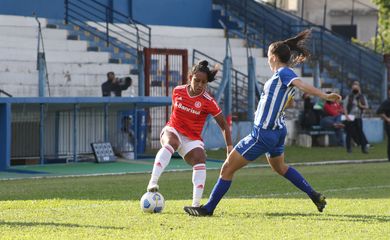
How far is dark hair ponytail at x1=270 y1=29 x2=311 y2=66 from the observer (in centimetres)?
1223

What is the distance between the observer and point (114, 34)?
3350cm

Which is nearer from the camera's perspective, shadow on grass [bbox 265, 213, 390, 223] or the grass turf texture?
the grass turf texture

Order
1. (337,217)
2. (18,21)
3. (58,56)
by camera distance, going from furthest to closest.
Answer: (18,21), (58,56), (337,217)

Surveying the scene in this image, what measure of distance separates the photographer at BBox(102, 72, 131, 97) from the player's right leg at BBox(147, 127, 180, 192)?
1402 cm

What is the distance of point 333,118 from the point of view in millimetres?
31734

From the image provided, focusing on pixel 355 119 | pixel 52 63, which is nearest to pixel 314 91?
pixel 355 119

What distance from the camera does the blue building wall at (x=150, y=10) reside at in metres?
33.3

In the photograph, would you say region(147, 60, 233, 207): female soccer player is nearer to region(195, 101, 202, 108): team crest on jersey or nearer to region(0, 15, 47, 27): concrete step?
region(195, 101, 202, 108): team crest on jersey

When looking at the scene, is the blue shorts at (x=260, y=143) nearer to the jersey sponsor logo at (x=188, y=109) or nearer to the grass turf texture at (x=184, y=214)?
the grass turf texture at (x=184, y=214)

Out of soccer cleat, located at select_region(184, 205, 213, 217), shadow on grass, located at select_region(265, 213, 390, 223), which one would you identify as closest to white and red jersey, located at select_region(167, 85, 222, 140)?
soccer cleat, located at select_region(184, 205, 213, 217)

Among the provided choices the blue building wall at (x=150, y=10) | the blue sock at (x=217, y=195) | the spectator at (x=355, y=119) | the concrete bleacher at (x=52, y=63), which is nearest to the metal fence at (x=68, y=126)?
the concrete bleacher at (x=52, y=63)

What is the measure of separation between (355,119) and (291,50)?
56.3 feet

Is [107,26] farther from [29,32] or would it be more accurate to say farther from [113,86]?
[113,86]

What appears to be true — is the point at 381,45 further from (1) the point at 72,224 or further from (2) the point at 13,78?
(1) the point at 72,224
